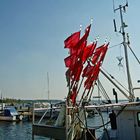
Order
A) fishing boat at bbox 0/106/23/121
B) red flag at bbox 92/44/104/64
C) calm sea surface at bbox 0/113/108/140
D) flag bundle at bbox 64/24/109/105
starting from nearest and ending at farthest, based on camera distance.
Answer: flag bundle at bbox 64/24/109/105
red flag at bbox 92/44/104/64
calm sea surface at bbox 0/113/108/140
fishing boat at bbox 0/106/23/121

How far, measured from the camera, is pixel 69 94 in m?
14.1

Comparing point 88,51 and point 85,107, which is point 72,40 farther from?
point 85,107

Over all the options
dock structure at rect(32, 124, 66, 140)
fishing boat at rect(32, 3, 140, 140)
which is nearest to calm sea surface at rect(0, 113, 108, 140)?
fishing boat at rect(32, 3, 140, 140)

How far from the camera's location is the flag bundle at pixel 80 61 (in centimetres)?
1526

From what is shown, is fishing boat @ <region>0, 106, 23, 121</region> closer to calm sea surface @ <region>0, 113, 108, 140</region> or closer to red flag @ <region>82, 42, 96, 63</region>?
calm sea surface @ <region>0, 113, 108, 140</region>

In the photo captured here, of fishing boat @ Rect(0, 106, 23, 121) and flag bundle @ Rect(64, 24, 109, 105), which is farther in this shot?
fishing boat @ Rect(0, 106, 23, 121)

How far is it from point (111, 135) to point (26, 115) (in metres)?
60.3

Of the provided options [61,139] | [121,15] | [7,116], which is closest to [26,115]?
[7,116]

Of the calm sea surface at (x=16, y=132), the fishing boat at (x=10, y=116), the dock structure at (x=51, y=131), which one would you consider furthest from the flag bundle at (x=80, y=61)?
the fishing boat at (x=10, y=116)

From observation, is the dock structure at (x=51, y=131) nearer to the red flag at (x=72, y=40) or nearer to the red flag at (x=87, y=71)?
the red flag at (x=87, y=71)

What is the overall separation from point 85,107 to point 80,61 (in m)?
3.81

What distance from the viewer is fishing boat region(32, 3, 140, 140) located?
41.2 feet

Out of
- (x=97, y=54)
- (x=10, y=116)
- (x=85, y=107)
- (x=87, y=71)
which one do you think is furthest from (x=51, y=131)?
(x=10, y=116)

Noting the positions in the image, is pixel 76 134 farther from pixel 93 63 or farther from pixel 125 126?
pixel 93 63
